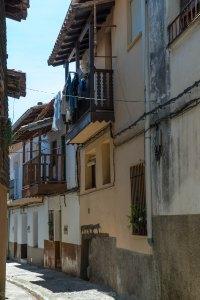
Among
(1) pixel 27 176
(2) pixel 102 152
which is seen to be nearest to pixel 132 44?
(2) pixel 102 152

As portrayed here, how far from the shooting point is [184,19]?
9359 mm

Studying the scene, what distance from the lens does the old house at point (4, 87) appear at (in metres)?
12.8

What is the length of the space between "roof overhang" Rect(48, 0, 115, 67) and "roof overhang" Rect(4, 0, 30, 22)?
3.48ft

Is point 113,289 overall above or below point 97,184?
below

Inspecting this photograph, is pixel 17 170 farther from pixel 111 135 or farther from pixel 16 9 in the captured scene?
pixel 16 9

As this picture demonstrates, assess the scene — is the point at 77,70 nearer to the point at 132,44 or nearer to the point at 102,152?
→ the point at 102,152

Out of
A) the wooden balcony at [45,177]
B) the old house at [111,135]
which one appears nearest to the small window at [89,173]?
the old house at [111,135]

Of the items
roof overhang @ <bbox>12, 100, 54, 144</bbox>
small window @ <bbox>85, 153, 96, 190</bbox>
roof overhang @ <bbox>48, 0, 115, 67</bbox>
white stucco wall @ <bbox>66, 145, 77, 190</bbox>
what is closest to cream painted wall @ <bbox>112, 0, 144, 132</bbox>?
roof overhang @ <bbox>48, 0, 115, 67</bbox>

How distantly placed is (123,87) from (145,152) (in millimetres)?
2631

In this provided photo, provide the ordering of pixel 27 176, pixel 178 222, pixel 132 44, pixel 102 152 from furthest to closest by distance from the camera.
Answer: pixel 27 176 < pixel 102 152 < pixel 132 44 < pixel 178 222

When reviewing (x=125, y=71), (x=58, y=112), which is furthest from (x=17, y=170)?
(x=125, y=71)

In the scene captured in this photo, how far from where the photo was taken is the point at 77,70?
1566cm

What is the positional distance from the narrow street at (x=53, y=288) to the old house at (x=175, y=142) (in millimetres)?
3646

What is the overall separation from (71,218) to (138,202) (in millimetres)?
8038
